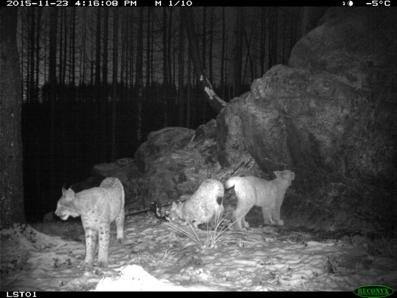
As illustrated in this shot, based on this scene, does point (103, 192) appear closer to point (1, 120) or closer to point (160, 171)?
point (1, 120)

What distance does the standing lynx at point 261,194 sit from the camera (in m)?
7.76

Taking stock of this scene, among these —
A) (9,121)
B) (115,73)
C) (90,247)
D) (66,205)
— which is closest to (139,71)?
(115,73)

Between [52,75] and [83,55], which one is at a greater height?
[83,55]

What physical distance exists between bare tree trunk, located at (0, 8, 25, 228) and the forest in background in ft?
50.1

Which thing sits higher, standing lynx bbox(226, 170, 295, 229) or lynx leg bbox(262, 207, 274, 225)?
standing lynx bbox(226, 170, 295, 229)

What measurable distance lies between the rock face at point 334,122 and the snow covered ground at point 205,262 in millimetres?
1198

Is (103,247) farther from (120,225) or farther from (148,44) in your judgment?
(148,44)

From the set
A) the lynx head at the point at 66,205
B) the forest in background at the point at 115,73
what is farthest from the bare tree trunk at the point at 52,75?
the lynx head at the point at 66,205

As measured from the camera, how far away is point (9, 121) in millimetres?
7133

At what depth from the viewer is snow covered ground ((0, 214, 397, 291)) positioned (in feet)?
15.8

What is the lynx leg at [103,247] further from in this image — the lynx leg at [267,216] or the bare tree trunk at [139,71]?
the bare tree trunk at [139,71]

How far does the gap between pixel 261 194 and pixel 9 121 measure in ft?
18.9

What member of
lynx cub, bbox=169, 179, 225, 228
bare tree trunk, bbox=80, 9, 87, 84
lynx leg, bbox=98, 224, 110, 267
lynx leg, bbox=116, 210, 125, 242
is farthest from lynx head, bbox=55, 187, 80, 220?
bare tree trunk, bbox=80, 9, 87, 84

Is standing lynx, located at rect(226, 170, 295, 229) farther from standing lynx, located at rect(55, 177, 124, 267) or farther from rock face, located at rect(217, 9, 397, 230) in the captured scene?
standing lynx, located at rect(55, 177, 124, 267)
